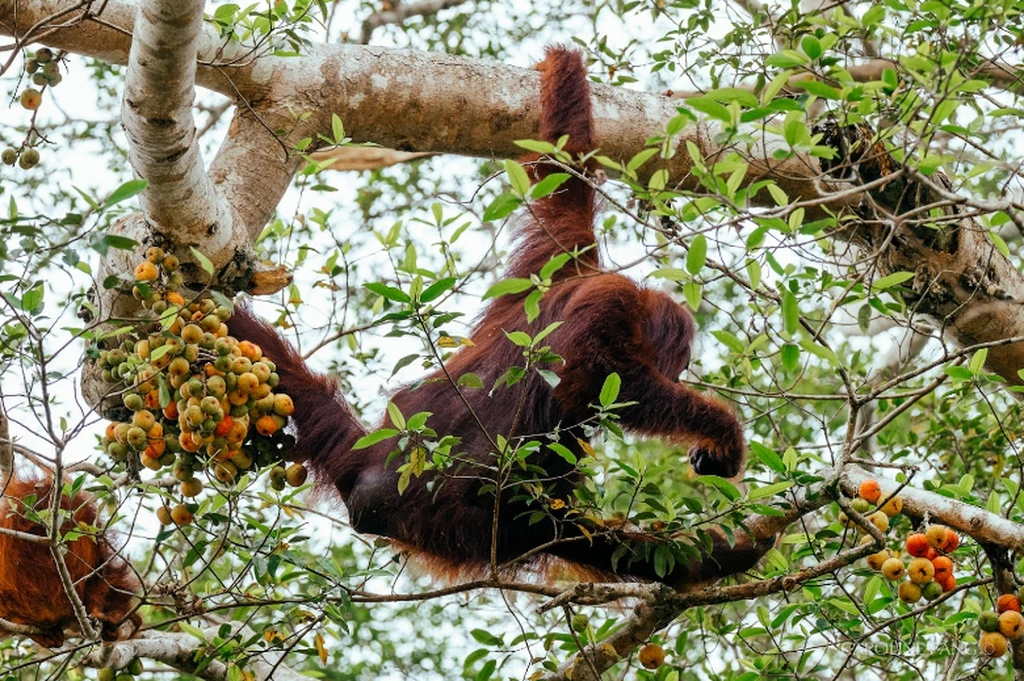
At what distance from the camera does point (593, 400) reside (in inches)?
153

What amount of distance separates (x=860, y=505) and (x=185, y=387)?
1.92m

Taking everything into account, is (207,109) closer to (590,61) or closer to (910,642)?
(590,61)

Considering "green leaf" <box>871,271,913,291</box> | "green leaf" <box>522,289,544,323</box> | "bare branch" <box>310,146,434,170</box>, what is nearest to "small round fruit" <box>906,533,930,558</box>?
"green leaf" <box>871,271,913,291</box>

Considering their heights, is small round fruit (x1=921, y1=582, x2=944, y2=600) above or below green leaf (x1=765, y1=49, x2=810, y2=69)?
below

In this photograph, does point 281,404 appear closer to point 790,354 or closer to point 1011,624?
point 790,354

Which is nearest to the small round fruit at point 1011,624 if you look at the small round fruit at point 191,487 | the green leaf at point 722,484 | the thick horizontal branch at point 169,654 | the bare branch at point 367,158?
the green leaf at point 722,484

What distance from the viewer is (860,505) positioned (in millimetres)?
3230

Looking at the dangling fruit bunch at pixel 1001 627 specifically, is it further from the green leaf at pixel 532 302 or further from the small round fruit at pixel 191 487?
the small round fruit at pixel 191 487

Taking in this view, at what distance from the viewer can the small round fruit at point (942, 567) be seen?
3125 mm

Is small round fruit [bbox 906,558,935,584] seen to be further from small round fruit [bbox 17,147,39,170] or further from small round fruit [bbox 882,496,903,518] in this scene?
small round fruit [bbox 17,147,39,170]

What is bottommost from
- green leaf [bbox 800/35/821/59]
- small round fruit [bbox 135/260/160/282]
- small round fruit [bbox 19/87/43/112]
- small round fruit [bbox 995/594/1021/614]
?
small round fruit [bbox 995/594/1021/614]

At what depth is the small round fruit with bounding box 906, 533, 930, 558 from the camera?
311 cm

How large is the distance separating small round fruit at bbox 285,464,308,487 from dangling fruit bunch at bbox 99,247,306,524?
24 centimetres

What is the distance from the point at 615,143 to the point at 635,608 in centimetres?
200
